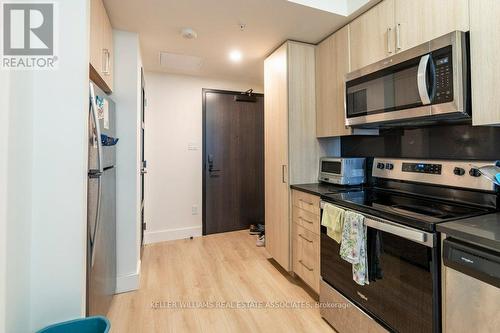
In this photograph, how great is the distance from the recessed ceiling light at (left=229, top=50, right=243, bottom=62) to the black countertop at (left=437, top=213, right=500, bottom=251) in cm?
237

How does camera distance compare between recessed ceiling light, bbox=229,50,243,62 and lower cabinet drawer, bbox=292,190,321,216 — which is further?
recessed ceiling light, bbox=229,50,243,62

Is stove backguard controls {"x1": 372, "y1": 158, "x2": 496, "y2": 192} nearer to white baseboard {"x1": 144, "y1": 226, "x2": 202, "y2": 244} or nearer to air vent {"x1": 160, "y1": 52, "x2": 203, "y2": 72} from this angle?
air vent {"x1": 160, "y1": 52, "x2": 203, "y2": 72}

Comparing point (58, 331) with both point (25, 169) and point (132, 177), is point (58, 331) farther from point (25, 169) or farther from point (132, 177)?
point (132, 177)

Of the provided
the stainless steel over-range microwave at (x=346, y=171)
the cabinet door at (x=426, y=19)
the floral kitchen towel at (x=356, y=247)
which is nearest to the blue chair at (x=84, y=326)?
the floral kitchen towel at (x=356, y=247)

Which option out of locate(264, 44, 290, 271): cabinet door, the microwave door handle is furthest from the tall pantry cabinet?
the microwave door handle

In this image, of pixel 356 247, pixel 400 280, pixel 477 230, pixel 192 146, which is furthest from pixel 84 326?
pixel 192 146

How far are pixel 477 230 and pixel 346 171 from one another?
1.16m

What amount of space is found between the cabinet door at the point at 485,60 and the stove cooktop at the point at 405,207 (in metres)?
0.47

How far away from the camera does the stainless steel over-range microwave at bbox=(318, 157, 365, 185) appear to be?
2099mm

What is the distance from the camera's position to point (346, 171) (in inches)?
82.6

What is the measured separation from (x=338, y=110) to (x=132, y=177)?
1.88 metres

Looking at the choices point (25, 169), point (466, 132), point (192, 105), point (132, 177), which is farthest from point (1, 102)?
point (192, 105)

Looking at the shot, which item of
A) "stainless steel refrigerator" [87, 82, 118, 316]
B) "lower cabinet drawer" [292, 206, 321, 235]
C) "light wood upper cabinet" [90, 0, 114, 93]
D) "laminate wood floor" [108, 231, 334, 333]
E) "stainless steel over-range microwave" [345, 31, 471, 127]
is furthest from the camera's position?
"lower cabinet drawer" [292, 206, 321, 235]

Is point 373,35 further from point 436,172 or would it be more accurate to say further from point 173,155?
point 173,155
